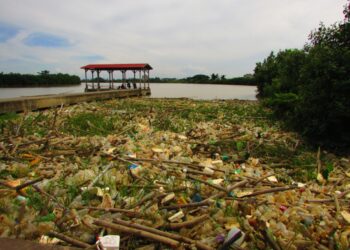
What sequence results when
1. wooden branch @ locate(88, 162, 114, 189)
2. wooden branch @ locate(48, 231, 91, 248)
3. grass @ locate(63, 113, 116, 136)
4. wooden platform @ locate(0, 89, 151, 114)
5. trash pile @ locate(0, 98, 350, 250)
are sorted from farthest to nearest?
1. wooden platform @ locate(0, 89, 151, 114)
2. grass @ locate(63, 113, 116, 136)
3. wooden branch @ locate(88, 162, 114, 189)
4. trash pile @ locate(0, 98, 350, 250)
5. wooden branch @ locate(48, 231, 91, 248)

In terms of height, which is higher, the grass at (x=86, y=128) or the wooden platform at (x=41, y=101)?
the wooden platform at (x=41, y=101)

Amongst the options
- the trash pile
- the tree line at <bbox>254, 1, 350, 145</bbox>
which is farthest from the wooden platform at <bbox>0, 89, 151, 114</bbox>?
the tree line at <bbox>254, 1, 350, 145</bbox>

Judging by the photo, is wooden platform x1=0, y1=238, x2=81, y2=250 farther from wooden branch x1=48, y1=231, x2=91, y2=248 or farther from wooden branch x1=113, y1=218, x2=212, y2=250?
wooden branch x1=113, y1=218, x2=212, y2=250

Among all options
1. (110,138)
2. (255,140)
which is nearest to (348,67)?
(255,140)

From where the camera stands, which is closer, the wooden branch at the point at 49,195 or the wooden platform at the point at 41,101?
the wooden branch at the point at 49,195

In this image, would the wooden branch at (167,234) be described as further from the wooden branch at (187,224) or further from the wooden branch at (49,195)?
the wooden branch at (49,195)

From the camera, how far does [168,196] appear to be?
256 cm

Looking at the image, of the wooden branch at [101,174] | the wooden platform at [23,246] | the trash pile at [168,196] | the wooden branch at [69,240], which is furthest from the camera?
the wooden branch at [101,174]

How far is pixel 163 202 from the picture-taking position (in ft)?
8.17

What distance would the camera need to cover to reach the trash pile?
1.97 meters

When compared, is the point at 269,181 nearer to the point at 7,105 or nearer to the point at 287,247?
the point at 287,247

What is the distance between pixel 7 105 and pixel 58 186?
7.90 meters

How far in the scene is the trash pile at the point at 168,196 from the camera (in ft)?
6.47

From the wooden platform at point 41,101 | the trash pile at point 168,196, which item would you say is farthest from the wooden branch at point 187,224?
the wooden platform at point 41,101
